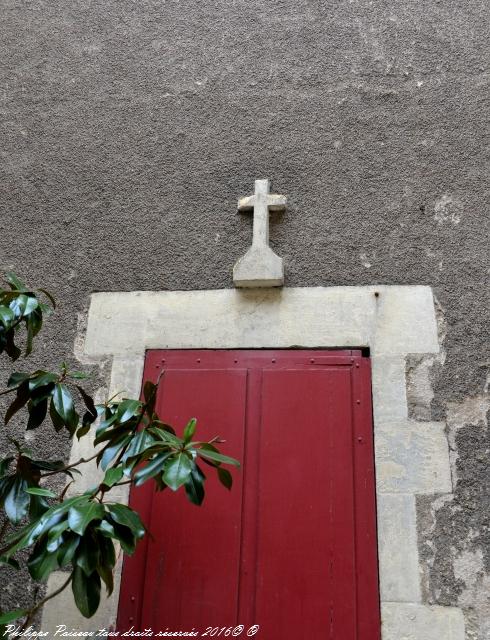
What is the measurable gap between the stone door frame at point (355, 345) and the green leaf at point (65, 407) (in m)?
0.46

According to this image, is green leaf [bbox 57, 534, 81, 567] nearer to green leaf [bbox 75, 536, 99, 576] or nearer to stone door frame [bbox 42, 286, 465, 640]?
green leaf [bbox 75, 536, 99, 576]

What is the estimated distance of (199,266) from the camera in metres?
2.64

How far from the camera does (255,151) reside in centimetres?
285

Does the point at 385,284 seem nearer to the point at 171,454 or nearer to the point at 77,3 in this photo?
the point at 171,454

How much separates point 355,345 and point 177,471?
1.04 m

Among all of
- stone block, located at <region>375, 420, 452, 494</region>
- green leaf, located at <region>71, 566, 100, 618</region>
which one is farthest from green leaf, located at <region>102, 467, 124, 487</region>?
stone block, located at <region>375, 420, 452, 494</region>

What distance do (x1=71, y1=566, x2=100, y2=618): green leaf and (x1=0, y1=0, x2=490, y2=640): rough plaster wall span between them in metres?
0.79

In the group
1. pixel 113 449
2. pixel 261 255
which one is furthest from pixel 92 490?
pixel 261 255

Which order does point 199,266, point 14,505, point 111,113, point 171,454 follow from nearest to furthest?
point 171,454, point 14,505, point 199,266, point 111,113

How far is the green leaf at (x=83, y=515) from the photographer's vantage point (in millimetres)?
1525

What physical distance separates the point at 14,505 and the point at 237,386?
2.97ft

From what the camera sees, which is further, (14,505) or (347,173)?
(347,173)

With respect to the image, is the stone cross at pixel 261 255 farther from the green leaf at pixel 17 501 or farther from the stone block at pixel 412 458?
the green leaf at pixel 17 501

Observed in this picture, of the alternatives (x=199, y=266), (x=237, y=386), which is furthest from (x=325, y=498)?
(x=199, y=266)
